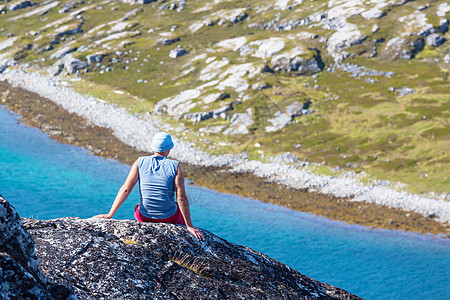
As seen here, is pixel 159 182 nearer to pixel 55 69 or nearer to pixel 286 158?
pixel 286 158

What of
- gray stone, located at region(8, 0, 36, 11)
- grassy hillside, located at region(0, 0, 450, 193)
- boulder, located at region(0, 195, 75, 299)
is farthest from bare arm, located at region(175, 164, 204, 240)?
gray stone, located at region(8, 0, 36, 11)

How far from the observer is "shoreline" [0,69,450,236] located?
1912 inches

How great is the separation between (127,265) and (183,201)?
2474 millimetres

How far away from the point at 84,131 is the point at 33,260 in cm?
6678

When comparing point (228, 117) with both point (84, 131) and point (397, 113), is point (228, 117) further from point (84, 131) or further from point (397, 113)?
point (397, 113)

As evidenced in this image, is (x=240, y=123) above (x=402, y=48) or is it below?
above

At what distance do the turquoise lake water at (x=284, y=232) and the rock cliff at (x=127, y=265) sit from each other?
23.8 meters

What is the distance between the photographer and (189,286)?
33.7 ft

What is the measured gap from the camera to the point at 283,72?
335 ft

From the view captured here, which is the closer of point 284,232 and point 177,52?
point 284,232

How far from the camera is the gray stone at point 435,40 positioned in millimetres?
110644

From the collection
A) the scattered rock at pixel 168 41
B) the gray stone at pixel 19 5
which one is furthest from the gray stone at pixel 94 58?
the gray stone at pixel 19 5

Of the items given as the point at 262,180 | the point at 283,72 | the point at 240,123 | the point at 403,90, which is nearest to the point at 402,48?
the point at 403,90

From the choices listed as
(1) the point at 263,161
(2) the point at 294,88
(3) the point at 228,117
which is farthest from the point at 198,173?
(2) the point at 294,88
